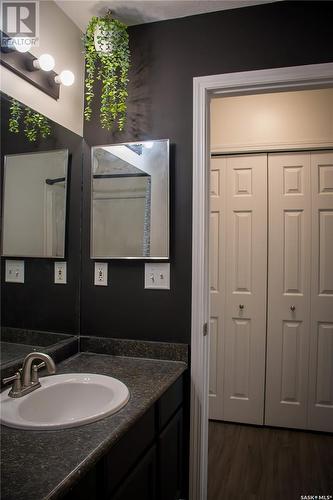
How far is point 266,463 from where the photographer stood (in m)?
2.23

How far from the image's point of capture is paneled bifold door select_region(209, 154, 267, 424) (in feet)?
8.77

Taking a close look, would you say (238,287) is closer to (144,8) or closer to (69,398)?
(69,398)

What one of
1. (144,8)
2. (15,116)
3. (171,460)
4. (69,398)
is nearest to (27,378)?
(69,398)

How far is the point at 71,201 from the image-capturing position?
186cm

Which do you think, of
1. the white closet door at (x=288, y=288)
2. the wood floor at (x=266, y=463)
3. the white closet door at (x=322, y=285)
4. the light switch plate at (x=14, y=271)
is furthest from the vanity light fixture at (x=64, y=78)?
the wood floor at (x=266, y=463)

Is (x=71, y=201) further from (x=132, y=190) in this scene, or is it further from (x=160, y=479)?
(x=160, y=479)

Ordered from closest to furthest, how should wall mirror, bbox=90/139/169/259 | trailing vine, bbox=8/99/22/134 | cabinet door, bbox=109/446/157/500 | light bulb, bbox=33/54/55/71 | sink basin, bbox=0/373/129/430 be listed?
1. cabinet door, bbox=109/446/157/500
2. sink basin, bbox=0/373/129/430
3. trailing vine, bbox=8/99/22/134
4. light bulb, bbox=33/54/55/71
5. wall mirror, bbox=90/139/169/259

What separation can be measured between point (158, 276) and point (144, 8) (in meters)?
1.30

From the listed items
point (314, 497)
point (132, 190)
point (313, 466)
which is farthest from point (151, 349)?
point (313, 466)

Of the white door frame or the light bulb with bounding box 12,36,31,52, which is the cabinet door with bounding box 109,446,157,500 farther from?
the light bulb with bounding box 12,36,31,52

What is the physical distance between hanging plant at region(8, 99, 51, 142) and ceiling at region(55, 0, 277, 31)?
585 mm

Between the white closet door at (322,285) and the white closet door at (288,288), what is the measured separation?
0.05 meters

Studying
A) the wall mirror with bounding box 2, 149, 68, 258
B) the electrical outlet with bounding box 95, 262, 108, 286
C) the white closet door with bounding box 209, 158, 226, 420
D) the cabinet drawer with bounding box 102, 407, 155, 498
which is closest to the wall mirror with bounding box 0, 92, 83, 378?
the wall mirror with bounding box 2, 149, 68, 258

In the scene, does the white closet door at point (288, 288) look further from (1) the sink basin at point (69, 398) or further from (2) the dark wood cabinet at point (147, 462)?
(1) the sink basin at point (69, 398)
